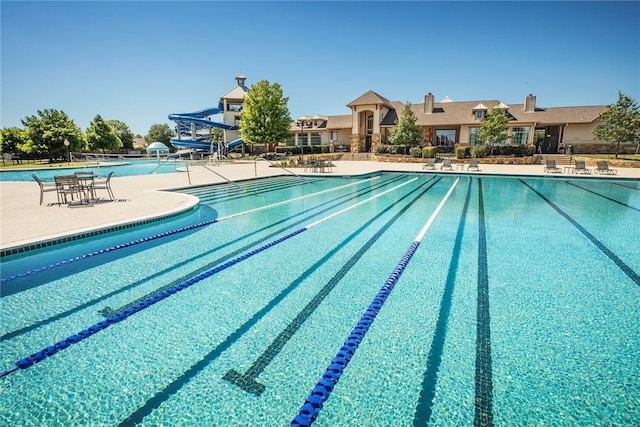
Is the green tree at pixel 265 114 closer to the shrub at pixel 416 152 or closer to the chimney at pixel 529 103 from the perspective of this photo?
the shrub at pixel 416 152

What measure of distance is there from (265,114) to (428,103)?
60.8 feet

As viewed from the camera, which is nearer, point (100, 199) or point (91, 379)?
point (91, 379)

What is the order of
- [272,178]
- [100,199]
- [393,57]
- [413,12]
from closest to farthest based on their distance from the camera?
1. [100,199]
2. [272,178]
3. [413,12]
4. [393,57]

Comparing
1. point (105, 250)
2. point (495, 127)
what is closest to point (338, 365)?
point (105, 250)

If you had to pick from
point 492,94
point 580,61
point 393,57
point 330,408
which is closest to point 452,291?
point 330,408

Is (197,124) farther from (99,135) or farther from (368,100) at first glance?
(368,100)

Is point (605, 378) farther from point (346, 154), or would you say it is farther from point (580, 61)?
point (346, 154)

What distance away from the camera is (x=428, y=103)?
111ft

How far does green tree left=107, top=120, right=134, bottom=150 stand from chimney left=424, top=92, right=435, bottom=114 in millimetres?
53244

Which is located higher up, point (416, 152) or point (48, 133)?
point (48, 133)

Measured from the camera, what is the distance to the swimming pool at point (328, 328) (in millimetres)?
2277

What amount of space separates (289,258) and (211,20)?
53.0 feet

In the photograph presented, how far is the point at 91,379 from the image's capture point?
2.55 meters

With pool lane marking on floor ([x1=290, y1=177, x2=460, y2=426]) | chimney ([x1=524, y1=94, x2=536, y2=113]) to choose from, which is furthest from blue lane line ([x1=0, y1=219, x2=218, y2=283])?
chimney ([x1=524, y1=94, x2=536, y2=113])
